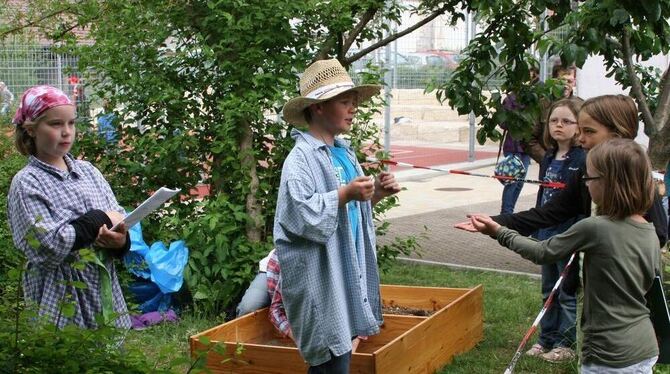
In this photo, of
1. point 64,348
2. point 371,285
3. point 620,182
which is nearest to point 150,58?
point 371,285

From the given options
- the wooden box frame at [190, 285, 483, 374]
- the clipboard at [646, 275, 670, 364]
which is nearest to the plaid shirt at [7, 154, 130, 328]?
the wooden box frame at [190, 285, 483, 374]

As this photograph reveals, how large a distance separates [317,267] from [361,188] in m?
0.43

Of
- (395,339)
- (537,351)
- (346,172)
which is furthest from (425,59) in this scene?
(346,172)

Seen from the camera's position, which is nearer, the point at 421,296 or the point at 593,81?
the point at 421,296

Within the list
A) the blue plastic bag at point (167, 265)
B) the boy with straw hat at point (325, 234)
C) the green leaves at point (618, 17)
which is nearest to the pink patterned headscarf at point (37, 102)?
the boy with straw hat at point (325, 234)

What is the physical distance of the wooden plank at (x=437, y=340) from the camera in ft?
16.4

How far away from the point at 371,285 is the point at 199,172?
3.22 meters

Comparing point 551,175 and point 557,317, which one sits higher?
point 551,175

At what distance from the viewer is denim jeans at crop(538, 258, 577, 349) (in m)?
5.84

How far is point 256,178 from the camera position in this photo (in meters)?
7.09

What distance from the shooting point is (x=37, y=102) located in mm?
3848

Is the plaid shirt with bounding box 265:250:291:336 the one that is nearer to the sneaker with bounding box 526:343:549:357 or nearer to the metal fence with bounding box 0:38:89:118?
the sneaker with bounding box 526:343:549:357

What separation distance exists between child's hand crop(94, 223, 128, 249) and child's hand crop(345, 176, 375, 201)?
0.91m

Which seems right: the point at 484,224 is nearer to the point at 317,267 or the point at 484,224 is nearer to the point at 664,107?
the point at 317,267
